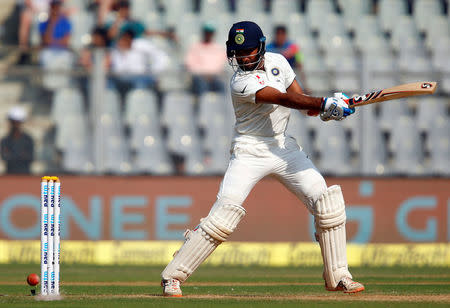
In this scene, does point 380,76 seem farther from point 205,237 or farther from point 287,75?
point 205,237

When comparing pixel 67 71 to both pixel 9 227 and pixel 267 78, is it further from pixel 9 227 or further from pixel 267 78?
pixel 267 78

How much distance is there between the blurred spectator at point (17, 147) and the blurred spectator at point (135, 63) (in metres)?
1.26

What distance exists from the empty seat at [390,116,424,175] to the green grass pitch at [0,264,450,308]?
1.66 m

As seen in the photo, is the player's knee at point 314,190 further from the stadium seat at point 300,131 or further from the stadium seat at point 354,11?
the stadium seat at point 354,11

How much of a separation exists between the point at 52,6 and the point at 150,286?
20.3 feet

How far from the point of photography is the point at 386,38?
13391 mm

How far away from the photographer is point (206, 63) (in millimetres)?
12023

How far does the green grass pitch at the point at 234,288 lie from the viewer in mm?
6094

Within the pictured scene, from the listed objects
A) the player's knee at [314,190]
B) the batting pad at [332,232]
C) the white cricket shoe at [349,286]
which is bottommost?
the white cricket shoe at [349,286]

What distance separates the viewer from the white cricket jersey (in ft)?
21.2

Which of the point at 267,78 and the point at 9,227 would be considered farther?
the point at 9,227

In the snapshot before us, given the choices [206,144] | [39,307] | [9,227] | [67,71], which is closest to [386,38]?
[206,144]

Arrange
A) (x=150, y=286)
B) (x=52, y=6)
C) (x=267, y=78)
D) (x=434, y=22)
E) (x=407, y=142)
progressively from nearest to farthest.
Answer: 1. (x=267, y=78)
2. (x=150, y=286)
3. (x=407, y=142)
4. (x=52, y=6)
5. (x=434, y=22)

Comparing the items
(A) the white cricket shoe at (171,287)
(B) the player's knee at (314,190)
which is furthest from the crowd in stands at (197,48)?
(A) the white cricket shoe at (171,287)
